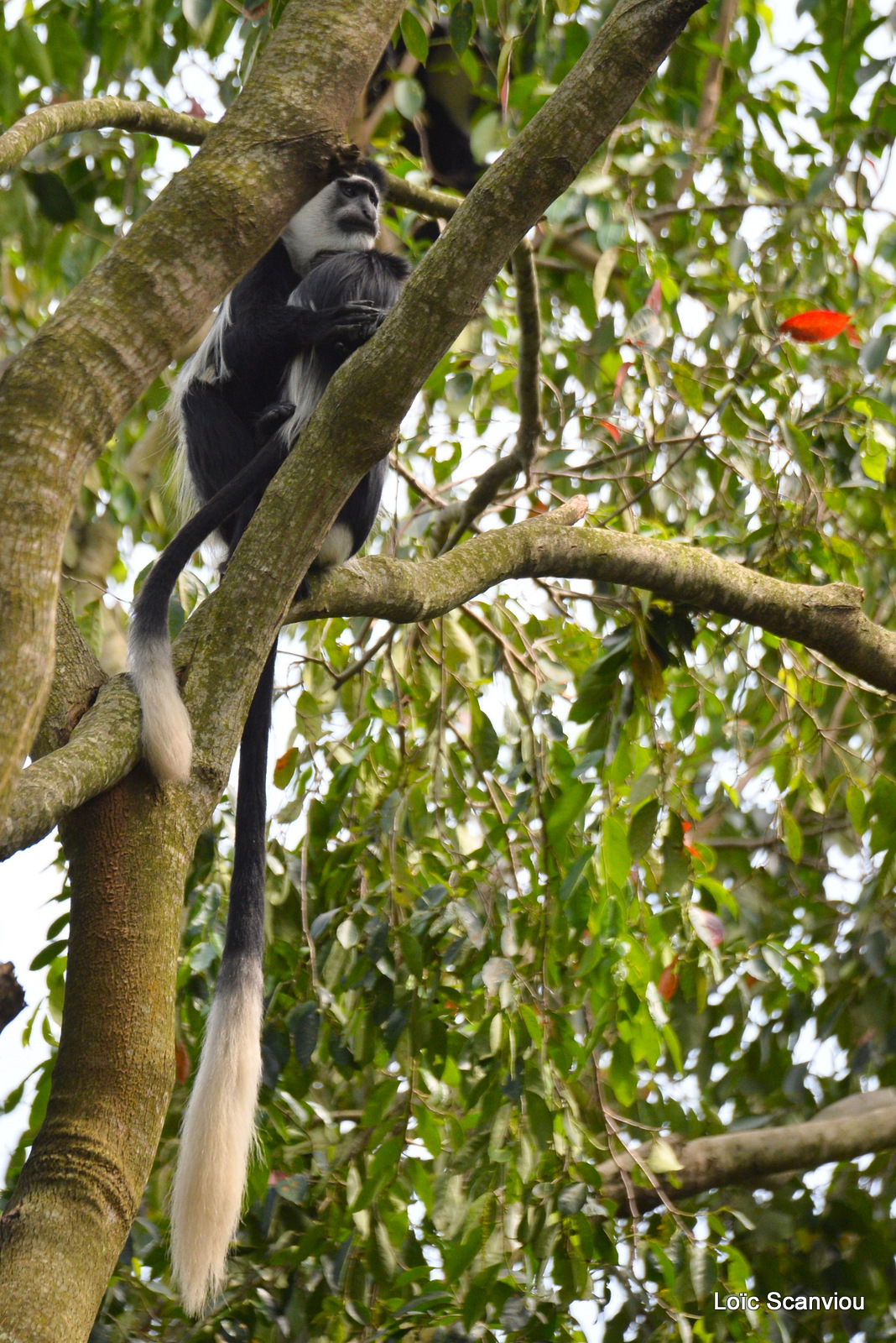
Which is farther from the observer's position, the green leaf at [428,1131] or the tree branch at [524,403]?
the tree branch at [524,403]

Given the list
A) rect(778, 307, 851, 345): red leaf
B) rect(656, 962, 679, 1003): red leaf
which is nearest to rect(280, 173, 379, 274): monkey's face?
rect(778, 307, 851, 345): red leaf

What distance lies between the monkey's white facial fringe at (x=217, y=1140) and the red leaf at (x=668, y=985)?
0.95 m

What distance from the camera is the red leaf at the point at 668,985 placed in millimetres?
2023

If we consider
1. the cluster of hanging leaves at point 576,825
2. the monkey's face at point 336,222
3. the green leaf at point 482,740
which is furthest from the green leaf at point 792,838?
the monkey's face at point 336,222

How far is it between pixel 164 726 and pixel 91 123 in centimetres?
72

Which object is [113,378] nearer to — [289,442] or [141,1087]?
[141,1087]

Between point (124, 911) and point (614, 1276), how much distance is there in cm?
106

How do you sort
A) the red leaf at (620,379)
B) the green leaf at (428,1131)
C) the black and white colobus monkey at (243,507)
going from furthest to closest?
the red leaf at (620,379), the green leaf at (428,1131), the black and white colobus monkey at (243,507)

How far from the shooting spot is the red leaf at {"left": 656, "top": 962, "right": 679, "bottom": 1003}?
6.64ft

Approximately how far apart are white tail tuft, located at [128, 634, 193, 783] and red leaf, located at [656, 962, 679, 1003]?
4.18 ft

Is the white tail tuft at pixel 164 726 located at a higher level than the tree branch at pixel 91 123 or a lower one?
lower

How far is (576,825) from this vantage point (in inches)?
71.5

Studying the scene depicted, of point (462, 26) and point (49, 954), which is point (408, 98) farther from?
point (49, 954)
